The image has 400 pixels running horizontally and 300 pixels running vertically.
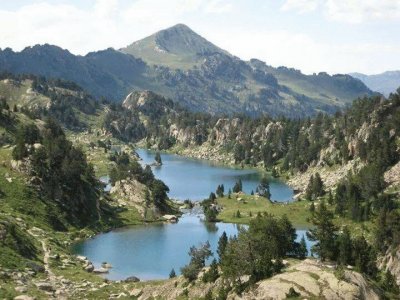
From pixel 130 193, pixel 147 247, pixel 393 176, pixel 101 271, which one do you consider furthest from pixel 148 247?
pixel 393 176

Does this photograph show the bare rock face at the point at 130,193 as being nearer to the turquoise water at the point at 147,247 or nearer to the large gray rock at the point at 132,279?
the turquoise water at the point at 147,247

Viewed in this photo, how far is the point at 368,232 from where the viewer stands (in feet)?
416

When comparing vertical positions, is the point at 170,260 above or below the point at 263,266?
below

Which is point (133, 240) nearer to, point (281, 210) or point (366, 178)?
point (281, 210)

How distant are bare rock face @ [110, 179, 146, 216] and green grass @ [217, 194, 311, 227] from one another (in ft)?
79.9

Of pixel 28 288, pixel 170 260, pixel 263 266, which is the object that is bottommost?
pixel 170 260

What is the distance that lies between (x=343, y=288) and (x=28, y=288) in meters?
42.4

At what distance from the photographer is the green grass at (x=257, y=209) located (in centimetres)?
15300

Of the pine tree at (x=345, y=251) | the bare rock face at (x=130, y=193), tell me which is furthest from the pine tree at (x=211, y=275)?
the bare rock face at (x=130, y=193)

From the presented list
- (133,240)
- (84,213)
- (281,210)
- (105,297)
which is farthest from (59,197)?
(281,210)

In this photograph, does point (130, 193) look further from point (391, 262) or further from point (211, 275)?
point (211, 275)

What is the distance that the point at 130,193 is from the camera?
15675cm

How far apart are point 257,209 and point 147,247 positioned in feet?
180

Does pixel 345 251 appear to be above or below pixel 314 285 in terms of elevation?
below
